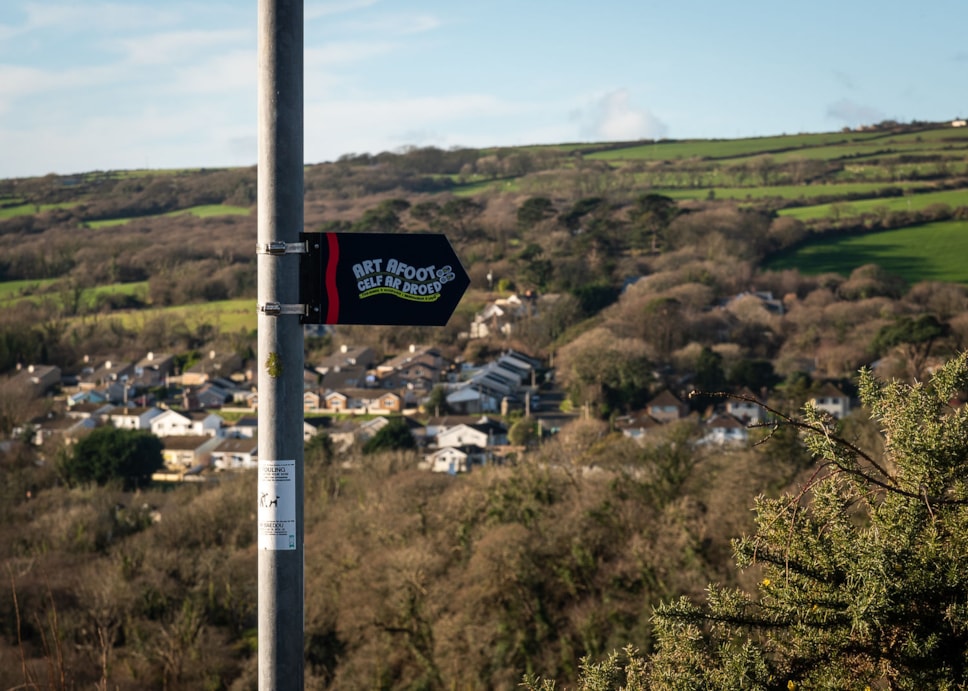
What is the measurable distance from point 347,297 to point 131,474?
37.2 m

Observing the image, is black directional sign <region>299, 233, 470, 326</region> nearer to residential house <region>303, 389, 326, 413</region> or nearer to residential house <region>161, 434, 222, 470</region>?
residential house <region>161, 434, 222, 470</region>

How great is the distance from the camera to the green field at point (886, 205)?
196ft

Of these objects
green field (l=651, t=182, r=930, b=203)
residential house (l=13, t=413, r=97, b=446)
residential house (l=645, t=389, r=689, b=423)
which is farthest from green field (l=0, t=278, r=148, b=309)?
residential house (l=645, t=389, r=689, b=423)

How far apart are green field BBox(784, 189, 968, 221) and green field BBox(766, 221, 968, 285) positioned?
2275 millimetres

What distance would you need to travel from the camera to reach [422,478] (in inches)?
1067

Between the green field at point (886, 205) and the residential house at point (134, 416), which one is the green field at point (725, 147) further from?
the residential house at point (134, 416)

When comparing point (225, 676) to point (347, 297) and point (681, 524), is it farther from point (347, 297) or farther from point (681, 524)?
point (347, 297)

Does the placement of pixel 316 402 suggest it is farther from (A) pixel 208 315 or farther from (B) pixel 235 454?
(A) pixel 208 315

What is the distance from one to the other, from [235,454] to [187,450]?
2530 millimetres

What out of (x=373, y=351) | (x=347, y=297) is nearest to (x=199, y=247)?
(x=373, y=351)

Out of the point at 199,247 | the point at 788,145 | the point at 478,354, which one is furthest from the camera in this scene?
the point at 788,145

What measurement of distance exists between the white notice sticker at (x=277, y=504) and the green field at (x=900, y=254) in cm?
5135

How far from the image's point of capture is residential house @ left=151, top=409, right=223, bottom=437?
45.3 metres

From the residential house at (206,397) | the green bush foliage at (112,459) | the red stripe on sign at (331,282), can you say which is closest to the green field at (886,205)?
the residential house at (206,397)
